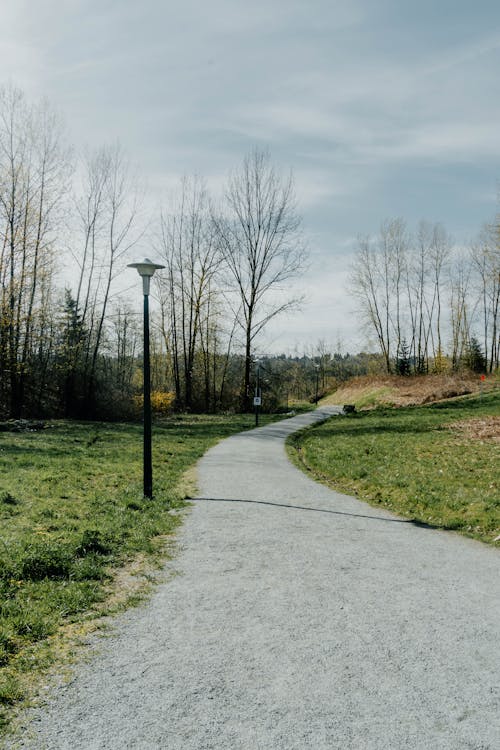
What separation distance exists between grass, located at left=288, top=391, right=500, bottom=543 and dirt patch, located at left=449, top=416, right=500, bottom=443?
0.13 ft

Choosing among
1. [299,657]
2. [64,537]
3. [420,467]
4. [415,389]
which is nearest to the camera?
[299,657]

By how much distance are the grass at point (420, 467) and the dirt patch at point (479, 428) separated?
0.04 metres

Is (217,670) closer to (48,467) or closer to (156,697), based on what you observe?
(156,697)

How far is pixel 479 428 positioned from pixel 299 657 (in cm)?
1637

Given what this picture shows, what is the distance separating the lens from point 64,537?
6.31m

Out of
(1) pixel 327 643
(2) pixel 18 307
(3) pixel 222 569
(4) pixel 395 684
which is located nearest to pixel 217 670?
(1) pixel 327 643

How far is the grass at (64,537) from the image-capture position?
12.3ft

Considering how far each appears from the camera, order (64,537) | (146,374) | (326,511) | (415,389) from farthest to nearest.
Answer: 1. (415,389)
2. (146,374)
3. (326,511)
4. (64,537)

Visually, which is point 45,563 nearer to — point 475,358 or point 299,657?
point 299,657

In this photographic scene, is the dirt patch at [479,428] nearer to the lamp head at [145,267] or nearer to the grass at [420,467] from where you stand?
the grass at [420,467]

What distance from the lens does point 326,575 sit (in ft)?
17.4

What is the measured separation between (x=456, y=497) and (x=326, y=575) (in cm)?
445

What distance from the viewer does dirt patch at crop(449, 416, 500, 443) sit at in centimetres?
1592

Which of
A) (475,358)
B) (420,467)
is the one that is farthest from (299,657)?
(475,358)
